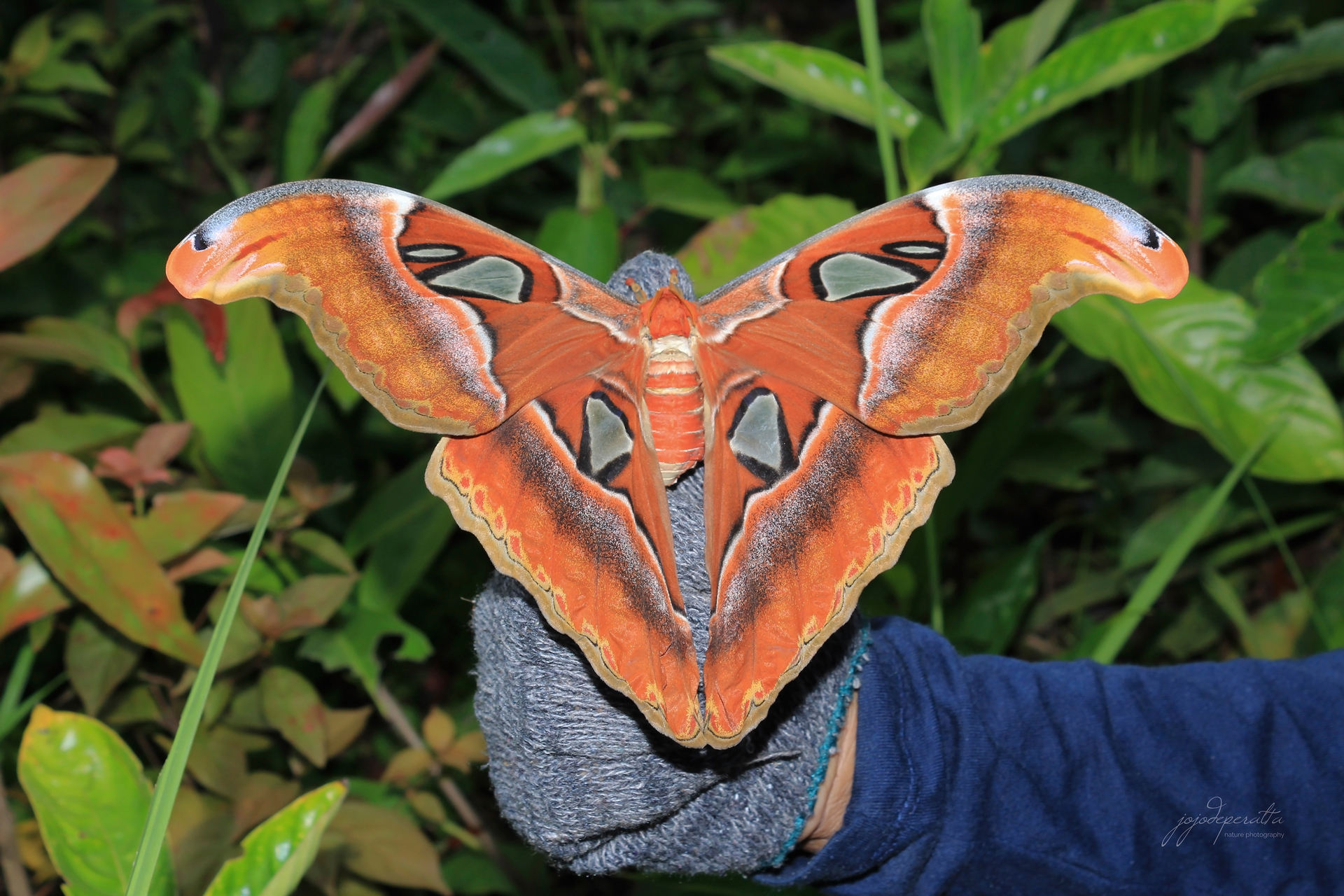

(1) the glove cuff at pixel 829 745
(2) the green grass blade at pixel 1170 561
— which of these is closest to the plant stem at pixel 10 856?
(1) the glove cuff at pixel 829 745

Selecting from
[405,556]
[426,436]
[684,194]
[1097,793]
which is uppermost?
[684,194]

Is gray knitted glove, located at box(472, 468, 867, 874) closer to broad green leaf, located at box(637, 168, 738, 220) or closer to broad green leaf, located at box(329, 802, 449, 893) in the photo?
broad green leaf, located at box(329, 802, 449, 893)

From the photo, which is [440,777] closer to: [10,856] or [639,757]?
[10,856]

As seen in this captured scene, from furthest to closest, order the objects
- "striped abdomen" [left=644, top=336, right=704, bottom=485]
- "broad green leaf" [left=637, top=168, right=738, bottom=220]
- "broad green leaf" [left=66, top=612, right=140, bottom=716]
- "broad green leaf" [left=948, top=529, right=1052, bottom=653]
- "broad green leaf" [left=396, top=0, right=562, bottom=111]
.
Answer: "broad green leaf" [left=396, top=0, right=562, bottom=111]
"broad green leaf" [left=637, top=168, right=738, bottom=220]
"broad green leaf" [left=948, top=529, right=1052, bottom=653]
"broad green leaf" [left=66, top=612, right=140, bottom=716]
"striped abdomen" [left=644, top=336, right=704, bottom=485]

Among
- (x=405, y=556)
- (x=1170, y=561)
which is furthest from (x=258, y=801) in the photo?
(x=1170, y=561)

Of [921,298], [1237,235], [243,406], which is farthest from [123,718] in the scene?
[1237,235]

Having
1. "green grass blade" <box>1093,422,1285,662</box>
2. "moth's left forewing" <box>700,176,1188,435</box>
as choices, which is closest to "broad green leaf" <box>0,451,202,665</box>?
"moth's left forewing" <box>700,176,1188,435</box>
